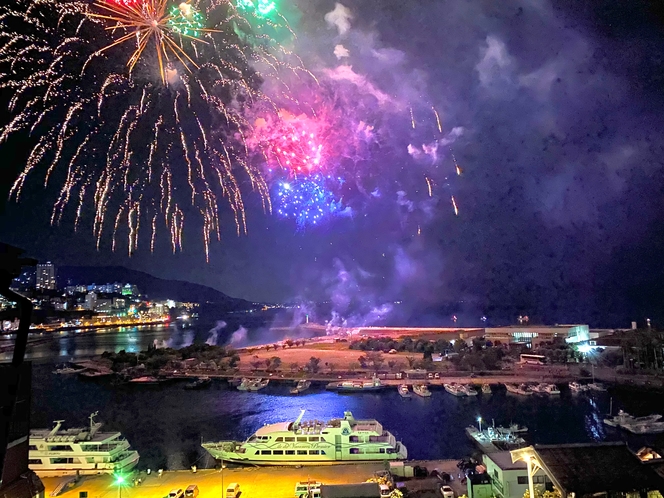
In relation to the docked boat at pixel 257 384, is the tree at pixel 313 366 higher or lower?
higher

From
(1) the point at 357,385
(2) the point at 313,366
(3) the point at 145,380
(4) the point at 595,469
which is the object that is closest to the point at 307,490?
(4) the point at 595,469

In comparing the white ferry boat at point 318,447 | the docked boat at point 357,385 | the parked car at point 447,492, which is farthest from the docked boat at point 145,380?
the parked car at point 447,492

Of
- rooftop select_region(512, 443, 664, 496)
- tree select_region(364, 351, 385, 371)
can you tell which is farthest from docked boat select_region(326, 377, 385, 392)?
rooftop select_region(512, 443, 664, 496)

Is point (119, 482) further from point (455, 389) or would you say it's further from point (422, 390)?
point (455, 389)

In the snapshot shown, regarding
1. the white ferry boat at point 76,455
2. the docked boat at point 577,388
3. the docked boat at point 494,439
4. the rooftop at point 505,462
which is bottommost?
Result: the docked boat at point 577,388

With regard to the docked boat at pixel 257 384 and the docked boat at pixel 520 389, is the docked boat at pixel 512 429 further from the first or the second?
the docked boat at pixel 257 384

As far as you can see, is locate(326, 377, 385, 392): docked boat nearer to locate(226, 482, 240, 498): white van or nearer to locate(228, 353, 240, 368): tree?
locate(228, 353, 240, 368): tree

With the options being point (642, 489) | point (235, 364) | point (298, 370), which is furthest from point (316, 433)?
point (235, 364)
